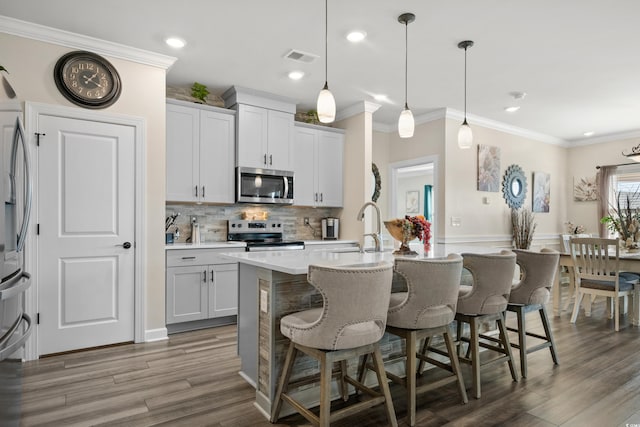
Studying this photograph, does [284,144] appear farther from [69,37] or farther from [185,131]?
[69,37]

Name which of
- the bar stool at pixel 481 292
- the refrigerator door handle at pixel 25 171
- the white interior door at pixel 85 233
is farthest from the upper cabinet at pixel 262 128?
the bar stool at pixel 481 292

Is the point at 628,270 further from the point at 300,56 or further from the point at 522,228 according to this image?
the point at 300,56

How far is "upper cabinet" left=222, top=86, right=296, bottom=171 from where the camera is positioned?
458 cm

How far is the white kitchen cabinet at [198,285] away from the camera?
3865 millimetres

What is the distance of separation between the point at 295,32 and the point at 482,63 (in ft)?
6.23

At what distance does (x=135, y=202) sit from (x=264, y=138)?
5.73 feet

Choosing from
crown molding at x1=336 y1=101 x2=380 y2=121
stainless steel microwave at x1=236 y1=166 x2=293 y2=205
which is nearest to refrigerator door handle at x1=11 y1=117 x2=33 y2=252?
stainless steel microwave at x1=236 y1=166 x2=293 y2=205

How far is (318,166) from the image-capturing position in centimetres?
531

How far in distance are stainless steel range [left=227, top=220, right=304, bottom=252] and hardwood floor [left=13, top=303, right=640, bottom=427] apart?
4.28 ft

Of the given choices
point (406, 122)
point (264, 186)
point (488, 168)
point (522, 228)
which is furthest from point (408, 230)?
point (522, 228)

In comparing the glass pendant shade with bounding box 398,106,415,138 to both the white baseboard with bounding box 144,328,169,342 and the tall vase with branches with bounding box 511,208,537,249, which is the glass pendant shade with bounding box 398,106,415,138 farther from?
the tall vase with branches with bounding box 511,208,537,249

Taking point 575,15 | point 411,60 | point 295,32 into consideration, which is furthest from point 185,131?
point 575,15

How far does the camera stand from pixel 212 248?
4094 mm

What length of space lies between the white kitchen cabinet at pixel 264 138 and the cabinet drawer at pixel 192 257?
3.69 feet
